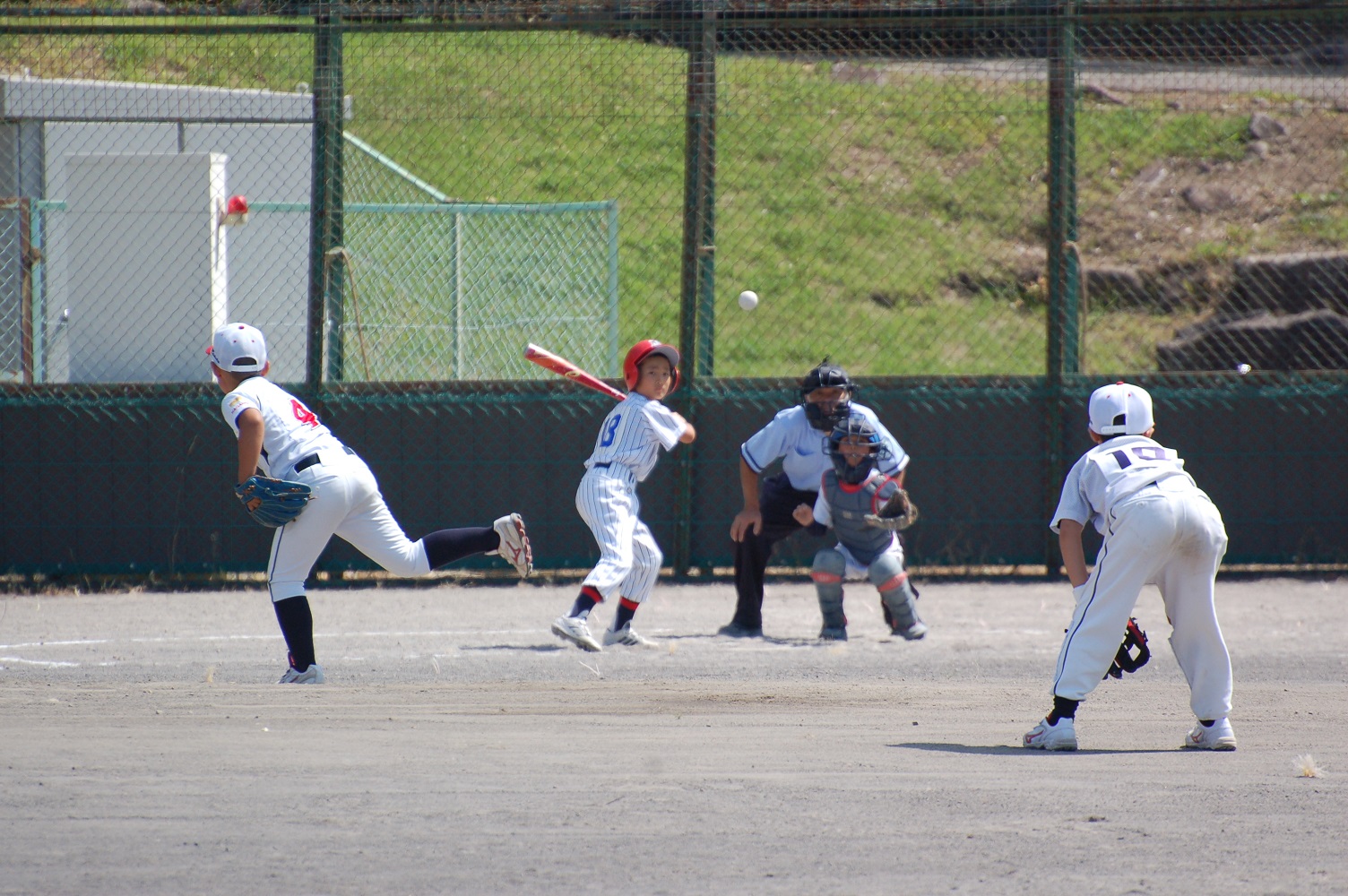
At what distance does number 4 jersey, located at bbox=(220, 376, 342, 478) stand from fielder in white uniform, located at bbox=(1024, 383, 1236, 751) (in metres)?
3.04

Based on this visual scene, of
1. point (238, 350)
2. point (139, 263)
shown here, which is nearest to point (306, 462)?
point (238, 350)

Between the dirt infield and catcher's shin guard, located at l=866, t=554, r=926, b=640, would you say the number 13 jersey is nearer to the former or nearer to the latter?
the dirt infield

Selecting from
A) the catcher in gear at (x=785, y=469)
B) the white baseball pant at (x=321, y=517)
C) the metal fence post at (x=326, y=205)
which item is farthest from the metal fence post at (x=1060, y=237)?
the white baseball pant at (x=321, y=517)

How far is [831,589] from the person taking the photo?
7.05 metres

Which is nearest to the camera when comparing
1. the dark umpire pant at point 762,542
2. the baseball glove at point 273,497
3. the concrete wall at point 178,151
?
the baseball glove at point 273,497

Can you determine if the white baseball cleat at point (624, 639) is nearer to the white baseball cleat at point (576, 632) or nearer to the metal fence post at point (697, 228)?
the white baseball cleat at point (576, 632)

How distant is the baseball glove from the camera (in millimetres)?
Answer: 5500

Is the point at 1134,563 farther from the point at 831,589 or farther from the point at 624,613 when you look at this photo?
the point at 624,613

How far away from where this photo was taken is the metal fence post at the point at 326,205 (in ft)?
28.6

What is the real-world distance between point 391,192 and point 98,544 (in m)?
5.31

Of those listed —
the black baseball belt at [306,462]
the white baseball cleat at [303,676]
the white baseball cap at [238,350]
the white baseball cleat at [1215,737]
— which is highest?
the white baseball cap at [238,350]

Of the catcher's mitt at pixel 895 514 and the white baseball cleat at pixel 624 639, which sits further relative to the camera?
the catcher's mitt at pixel 895 514

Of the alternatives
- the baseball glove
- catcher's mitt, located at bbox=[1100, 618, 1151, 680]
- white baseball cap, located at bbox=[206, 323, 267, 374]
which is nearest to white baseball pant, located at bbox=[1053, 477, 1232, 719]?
catcher's mitt, located at bbox=[1100, 618, 1151, 680]

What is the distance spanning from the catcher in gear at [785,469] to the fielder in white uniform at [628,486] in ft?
1.82
